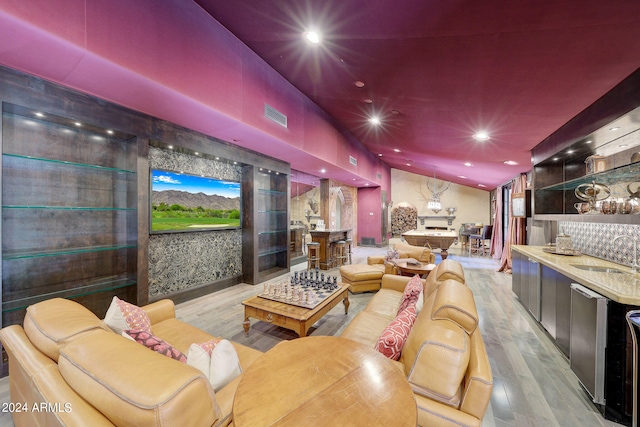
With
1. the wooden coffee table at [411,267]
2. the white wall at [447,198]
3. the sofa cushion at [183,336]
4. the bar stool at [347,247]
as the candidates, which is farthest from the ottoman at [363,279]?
the white wall at [447,198]

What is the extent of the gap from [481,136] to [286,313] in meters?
4.12

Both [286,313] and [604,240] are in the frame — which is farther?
[604,240]

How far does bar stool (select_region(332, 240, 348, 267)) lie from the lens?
Result: 21.3 ft

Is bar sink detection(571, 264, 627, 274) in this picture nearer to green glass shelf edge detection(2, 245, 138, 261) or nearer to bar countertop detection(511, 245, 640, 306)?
bar countertop detection(511, 245, 640, 306)

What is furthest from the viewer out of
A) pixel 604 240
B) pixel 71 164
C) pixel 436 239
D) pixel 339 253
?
pixel 436 239

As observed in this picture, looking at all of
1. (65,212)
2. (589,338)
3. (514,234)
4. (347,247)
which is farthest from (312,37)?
(514,234)

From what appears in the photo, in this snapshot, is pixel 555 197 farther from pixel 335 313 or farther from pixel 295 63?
pixel 295 63

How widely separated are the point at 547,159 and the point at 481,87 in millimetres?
2105

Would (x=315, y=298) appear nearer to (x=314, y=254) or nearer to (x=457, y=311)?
(x=457, y=311)

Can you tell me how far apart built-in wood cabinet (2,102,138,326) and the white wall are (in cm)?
1136

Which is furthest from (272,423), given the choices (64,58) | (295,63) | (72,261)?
(295,63)

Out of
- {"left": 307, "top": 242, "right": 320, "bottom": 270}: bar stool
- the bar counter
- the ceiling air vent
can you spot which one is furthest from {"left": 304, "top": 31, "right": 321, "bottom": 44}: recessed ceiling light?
{"left": 307, "top": 242, "right": 320, "bottom": 270}: bar stool

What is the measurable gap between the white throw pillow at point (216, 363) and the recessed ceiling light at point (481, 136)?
4503mm

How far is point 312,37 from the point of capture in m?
2.78
